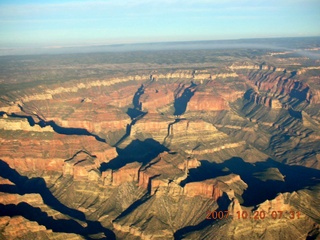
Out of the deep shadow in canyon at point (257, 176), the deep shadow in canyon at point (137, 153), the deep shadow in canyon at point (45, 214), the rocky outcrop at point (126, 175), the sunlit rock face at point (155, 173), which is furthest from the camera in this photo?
the deep shadow in canyon at point (137, 153)

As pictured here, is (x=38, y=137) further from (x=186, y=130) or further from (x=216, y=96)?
(x=216, y=96)

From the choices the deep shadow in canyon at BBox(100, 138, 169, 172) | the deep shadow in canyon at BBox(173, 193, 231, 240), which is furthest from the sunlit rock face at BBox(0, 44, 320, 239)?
the deep shadow in canyon at BBox(100, 138, 169, 172)

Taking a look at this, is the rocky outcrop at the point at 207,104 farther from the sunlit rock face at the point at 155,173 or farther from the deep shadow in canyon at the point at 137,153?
the deep shadow in canyon at the point at 137,153

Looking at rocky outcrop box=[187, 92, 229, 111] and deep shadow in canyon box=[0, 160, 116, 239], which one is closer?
deep shadow in canyon box=[0, 160, 116, 239]

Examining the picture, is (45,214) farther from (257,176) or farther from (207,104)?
(207,104)

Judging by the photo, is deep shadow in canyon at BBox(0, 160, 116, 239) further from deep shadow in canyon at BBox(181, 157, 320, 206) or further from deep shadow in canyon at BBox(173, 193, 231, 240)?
deep shadow in canyon at BBox(181, 157, 320, 206)

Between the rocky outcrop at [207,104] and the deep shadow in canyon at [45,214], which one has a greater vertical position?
the rocky outcrop at [207,104]

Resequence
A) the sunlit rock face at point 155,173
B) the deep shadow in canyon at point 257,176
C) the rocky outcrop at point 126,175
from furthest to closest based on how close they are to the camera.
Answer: the rocky outcrop at point 126,175, the deep shadow in canyon at point 257,176, the sunlit rock face at point 155,173

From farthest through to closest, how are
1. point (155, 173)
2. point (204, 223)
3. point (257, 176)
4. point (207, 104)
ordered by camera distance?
point (207, 104) → point (257, 176) → point (155, 173) → point (204, 223)

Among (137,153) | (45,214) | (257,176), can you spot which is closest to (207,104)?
(137,153)

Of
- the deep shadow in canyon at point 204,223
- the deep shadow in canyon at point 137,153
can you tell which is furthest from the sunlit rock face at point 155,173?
the deep shadow in canyon at point 137,153
